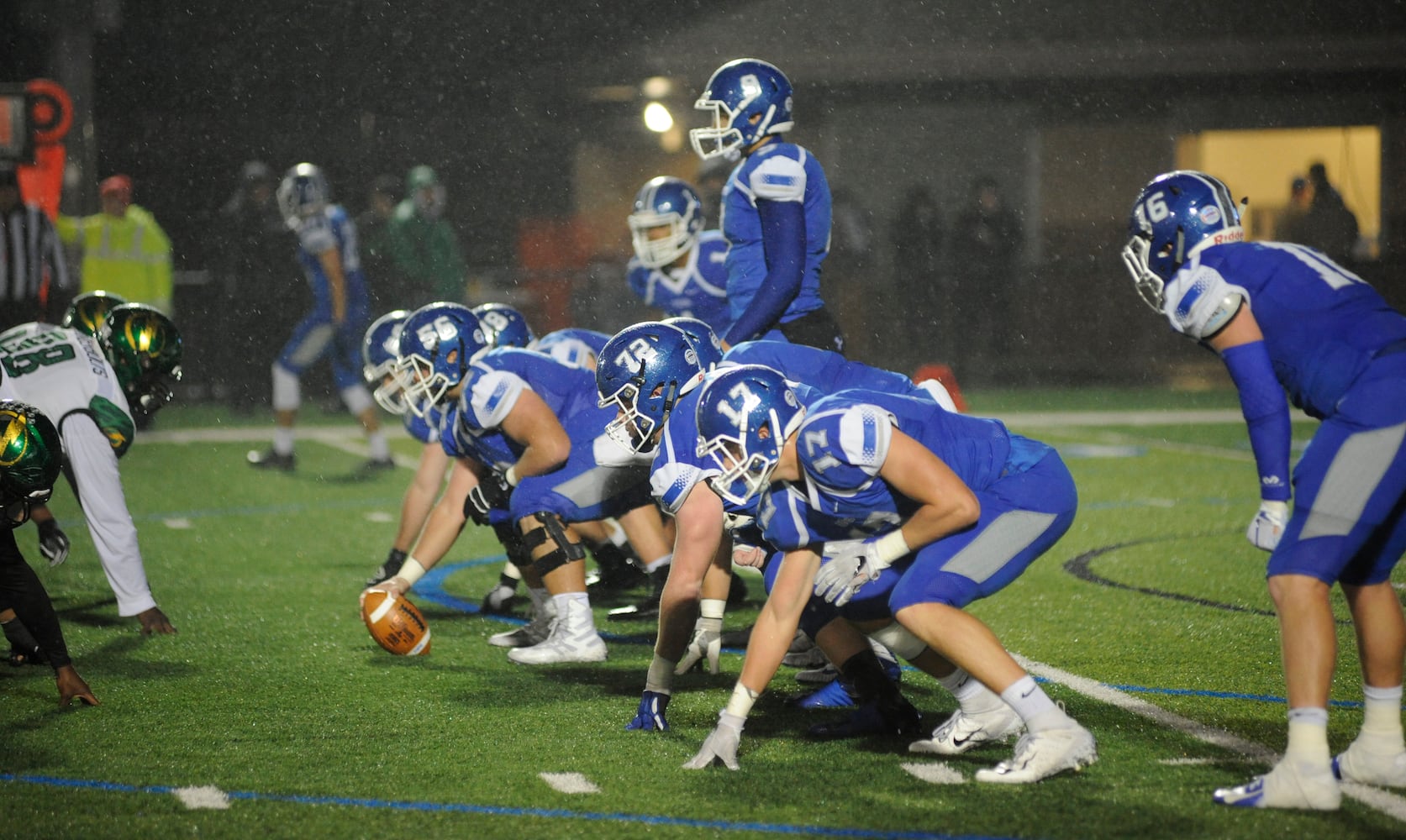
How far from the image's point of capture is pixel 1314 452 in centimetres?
390

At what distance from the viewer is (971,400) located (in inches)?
627

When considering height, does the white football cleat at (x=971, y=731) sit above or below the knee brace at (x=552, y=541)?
below

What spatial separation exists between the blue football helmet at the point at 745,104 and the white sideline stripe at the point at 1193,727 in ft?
7.14

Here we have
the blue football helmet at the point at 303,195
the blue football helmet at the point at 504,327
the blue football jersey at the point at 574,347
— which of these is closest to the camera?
the blue football jersey at the point at 574,347

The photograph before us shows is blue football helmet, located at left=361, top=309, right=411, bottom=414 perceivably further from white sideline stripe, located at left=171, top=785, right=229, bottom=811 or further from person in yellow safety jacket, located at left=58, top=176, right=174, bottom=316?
person in yellow safety jacket, located at left=58, top=176, right=174, bottom=316

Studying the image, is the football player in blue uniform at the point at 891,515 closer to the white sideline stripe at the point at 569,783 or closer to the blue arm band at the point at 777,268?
the white sideline stripe at the point at 569,783

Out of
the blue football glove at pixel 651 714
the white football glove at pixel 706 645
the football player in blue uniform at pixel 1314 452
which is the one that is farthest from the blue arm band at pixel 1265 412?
the white football glove at pixel 706 645

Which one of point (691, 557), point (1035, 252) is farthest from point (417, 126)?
point (691, 557)

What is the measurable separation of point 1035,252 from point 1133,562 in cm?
1283

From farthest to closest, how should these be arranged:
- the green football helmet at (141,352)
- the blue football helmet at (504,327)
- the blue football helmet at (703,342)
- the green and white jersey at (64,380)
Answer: the blue football helmet at (504,327), the green football helmet at (141,352), the green and white jersey at (64,380), the blue football helmet at (703,342)

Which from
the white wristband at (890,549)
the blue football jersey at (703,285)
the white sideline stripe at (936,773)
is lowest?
the white sideline stripe at (936,773)

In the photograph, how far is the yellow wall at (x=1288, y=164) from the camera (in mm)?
21344

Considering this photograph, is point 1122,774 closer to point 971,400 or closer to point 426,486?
point 426,486

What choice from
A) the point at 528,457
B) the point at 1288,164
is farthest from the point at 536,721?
the point at 1288,164
